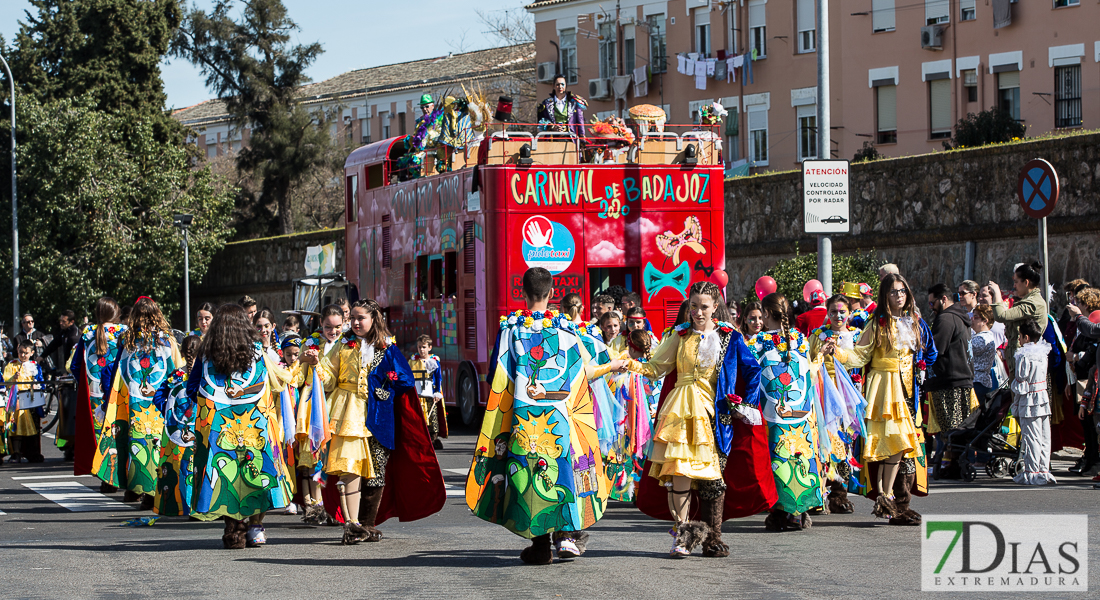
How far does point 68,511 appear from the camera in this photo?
39.1ft

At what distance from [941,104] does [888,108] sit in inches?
66.5

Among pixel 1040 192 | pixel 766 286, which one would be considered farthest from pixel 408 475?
pixel 1040 192

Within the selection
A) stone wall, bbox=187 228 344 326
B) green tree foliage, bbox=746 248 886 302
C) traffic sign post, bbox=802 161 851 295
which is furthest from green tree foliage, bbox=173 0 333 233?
traffic sign post, bbox=802 161 851 295

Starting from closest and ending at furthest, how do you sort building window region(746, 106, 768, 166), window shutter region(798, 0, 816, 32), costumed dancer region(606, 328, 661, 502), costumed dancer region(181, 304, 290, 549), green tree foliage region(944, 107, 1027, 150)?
1. costumed dancer region(181, 304, 290, 549)
2. costumed dancer region(606, 328, 661, 502)
3. green tree foliage region(944, 107, 1027, 150)
4. window shutter region(798, 0, 816, 32)
5. building window region(746, 106, 768, 166)

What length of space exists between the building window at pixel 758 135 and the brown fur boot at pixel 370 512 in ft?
107

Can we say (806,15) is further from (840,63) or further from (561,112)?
(561,112)

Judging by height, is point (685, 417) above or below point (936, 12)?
below

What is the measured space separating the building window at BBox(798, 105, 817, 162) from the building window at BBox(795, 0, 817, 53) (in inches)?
63.5

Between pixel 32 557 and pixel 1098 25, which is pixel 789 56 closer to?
pixel 1098 25

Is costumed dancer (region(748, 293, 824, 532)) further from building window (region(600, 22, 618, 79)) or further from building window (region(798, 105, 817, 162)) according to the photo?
building window (region(600, 22, 618, 79))

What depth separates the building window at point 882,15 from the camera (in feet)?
121

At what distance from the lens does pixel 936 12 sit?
118ft

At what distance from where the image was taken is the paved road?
768 cm

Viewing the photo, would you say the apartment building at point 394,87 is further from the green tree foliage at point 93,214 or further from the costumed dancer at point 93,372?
the costumed dancer at point 93,372
